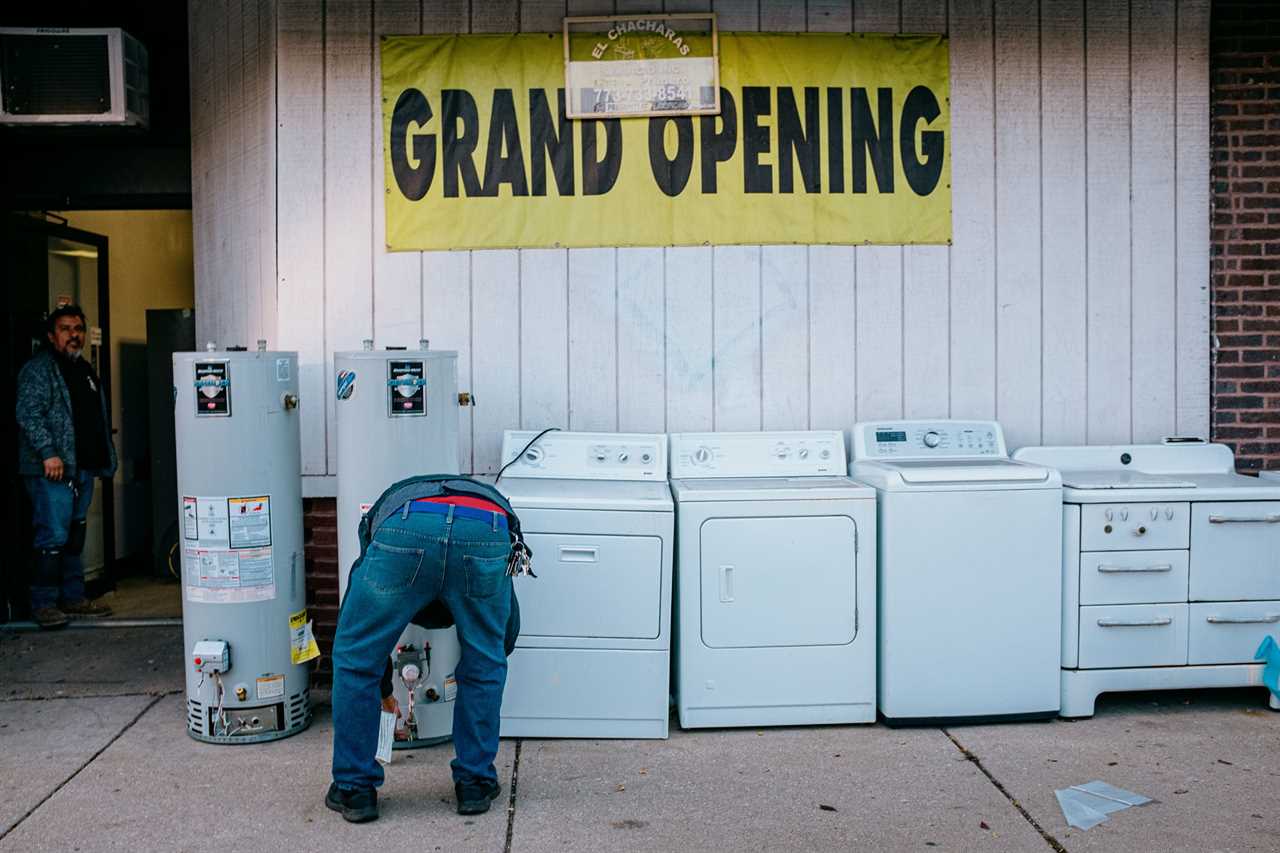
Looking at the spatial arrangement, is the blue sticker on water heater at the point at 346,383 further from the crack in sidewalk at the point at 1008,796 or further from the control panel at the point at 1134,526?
the control panel at the point at 1134,526

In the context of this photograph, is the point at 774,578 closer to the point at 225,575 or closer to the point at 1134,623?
the point at 1134,623

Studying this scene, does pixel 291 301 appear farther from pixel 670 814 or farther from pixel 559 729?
pixel 670 814

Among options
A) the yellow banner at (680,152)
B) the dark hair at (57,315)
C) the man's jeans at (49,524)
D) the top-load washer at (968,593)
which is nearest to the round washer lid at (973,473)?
the top-load washer at (968,593)

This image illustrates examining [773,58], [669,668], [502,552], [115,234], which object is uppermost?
[773,58]

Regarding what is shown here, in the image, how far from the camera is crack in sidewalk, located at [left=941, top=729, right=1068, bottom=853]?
11.3ft

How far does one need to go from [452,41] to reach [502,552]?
9.02 ft

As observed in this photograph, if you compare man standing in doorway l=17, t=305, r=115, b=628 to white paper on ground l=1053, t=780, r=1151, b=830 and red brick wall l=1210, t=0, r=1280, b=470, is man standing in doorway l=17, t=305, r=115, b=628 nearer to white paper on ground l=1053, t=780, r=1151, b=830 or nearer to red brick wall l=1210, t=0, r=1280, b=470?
white paper on ground l=1053, t=780, r=1151, b=830

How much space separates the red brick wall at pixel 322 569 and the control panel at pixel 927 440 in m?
2.45

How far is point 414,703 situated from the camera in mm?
4301

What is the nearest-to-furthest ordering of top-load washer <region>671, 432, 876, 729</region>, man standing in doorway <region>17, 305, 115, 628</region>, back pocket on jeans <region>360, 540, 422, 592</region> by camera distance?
back pocket on jeans <region>360, 540, 422, 592</region> < top-load washer <region>671, 432, 876, 729</region> < man standing in doorway <region>17, 305, 115, 628</region>

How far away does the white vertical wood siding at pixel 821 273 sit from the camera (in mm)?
5113

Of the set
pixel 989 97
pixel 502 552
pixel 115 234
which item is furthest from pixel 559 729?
pixel 115 234

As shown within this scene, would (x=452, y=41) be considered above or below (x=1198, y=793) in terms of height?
above

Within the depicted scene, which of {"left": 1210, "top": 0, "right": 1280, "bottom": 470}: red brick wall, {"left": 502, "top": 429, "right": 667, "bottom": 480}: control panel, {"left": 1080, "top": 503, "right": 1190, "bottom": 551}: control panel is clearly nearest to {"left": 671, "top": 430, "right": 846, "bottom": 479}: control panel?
{"left": 502, "top": 429, "right": 667, "bottom": 480}: control panel
